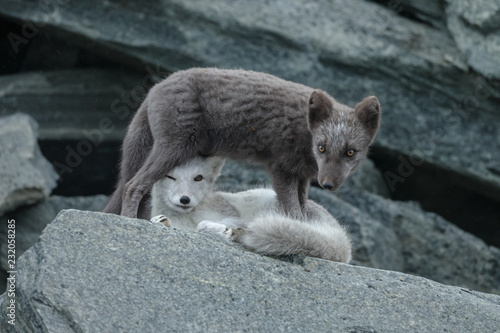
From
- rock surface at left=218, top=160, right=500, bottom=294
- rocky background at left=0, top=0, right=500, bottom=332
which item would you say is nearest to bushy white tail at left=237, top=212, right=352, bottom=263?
rocky background at left=0, top=0, right=500, bottom=332

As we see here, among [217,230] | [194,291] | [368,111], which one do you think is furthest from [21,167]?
[194,291]

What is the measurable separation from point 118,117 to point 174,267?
5622 mm

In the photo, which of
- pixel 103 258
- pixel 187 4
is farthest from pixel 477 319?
pixel 187 4

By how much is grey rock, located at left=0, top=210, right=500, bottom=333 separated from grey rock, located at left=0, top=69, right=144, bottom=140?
5042 millimetres

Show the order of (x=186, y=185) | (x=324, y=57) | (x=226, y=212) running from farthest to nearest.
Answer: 1. (x=324, y=57)
2. (x=226, y=212)
3. (x=186, y=185)

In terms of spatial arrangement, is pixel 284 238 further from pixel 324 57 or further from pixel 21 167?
pixel 21 167

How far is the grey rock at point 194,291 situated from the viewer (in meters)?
3.42

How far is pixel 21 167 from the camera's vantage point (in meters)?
8.05

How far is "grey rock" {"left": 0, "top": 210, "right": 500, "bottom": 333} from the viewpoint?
342 cm

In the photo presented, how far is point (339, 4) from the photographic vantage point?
856 cm

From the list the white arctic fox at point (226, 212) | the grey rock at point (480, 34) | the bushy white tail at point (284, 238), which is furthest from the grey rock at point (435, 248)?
the bushy white tail at point (284, 238)

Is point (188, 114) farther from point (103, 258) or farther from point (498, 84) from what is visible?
point (498, 84)

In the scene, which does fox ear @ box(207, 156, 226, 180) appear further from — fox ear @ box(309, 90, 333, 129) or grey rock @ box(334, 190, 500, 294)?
grey rock @ box(334, 190, 500, 294)

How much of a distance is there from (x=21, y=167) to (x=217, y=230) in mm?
4369
